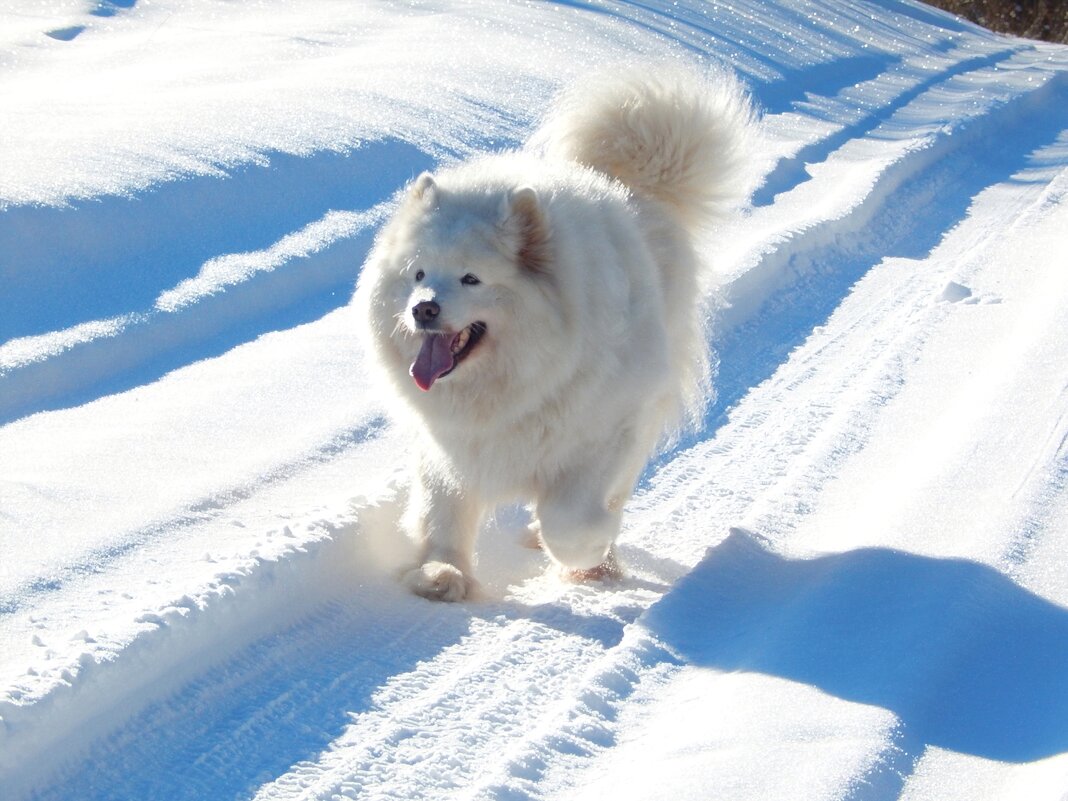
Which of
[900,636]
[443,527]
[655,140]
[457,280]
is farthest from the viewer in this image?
[655,140]

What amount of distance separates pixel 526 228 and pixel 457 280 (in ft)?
0.95

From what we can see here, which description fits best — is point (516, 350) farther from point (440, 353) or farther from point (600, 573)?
point (600, 573)

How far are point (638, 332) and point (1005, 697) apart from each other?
168 cm

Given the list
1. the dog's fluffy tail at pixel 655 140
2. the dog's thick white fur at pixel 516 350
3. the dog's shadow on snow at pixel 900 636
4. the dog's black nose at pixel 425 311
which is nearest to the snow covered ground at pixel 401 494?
the dog's shadow on snow at pixel 900 636

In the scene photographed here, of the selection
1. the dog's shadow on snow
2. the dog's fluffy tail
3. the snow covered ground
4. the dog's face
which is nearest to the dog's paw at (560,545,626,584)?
the snow covered ground

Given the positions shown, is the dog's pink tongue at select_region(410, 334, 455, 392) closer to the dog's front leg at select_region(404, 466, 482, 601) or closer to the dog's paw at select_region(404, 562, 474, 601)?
the dog's front leg at select_region(404, 466, 482, 601)

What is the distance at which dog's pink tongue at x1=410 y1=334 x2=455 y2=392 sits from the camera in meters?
4.04

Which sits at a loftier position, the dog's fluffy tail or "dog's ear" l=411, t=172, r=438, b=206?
the dog's fluffy tail

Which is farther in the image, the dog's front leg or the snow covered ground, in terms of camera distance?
the dog's front leg

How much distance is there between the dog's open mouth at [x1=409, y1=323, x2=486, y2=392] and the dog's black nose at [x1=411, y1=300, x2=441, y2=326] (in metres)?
0.15

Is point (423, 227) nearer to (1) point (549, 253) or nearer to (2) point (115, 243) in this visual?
(1) point (549, 253)

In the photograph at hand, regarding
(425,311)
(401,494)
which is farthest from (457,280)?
(401,494)

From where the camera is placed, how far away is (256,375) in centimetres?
573

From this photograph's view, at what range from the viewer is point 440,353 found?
13.3 feet
